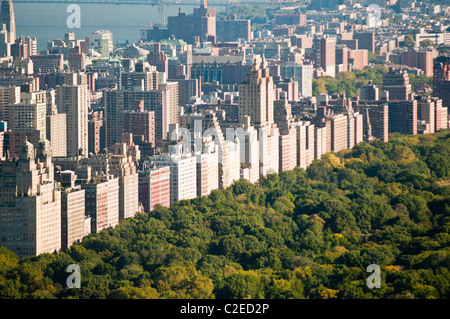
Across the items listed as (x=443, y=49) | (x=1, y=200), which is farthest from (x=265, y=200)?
(x=443, y=49)

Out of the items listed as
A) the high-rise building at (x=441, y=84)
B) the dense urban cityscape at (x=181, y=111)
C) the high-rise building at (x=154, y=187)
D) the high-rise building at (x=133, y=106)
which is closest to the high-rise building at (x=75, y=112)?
the dense urban cityscape at (x=181, y=111)

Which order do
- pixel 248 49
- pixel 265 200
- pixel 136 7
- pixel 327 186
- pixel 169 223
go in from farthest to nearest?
pixel 136 7
pixel 248 49
pixel 327 186
pixel 265 200
pixel 169 223

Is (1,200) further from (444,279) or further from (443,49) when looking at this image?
(443,49)

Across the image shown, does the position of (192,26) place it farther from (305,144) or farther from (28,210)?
(28,210)

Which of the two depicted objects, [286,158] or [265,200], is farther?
[286,158]

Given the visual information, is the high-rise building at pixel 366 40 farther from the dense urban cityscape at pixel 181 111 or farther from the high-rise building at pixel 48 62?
the high-rise building at pixel 48 62

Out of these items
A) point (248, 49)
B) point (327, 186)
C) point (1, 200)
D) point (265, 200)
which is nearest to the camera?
point (1, 200)

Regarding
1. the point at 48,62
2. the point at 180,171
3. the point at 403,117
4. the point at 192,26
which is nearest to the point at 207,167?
the point at 180,171
